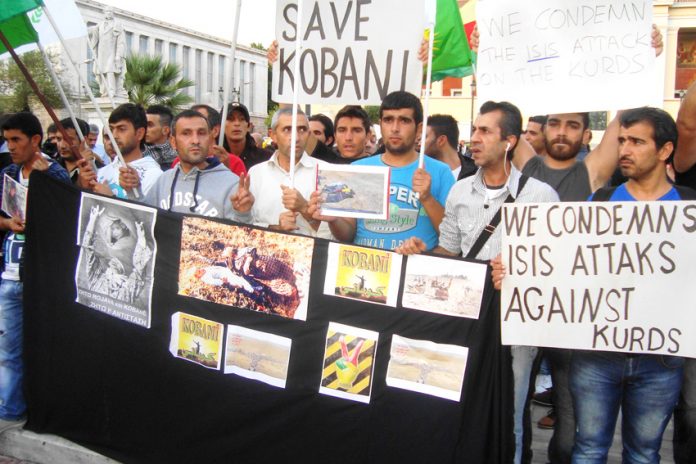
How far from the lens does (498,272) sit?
2867 mm

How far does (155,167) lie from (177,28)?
5812 centimetres

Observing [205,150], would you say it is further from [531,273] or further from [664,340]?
[664,340]

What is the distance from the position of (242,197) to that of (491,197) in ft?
4.69

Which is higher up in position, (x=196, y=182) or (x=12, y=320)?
(x=196, y=182)

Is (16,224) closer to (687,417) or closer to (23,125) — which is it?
(23,125)

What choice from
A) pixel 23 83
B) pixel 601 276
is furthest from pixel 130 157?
pixel 23 83

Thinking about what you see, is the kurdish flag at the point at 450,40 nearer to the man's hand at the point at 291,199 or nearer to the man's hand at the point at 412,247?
the man's hand at the point at 291,199

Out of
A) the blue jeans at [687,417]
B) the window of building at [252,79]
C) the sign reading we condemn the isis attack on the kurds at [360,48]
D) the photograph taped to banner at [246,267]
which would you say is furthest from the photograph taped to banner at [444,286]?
the window of building at [252,79]

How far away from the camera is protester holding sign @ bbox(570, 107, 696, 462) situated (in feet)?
9.46

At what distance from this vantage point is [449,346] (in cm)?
298

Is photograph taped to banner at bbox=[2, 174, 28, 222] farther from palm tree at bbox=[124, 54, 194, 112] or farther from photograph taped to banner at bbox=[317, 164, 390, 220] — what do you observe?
palm tree at bbox=[124, 54, 194, 112]

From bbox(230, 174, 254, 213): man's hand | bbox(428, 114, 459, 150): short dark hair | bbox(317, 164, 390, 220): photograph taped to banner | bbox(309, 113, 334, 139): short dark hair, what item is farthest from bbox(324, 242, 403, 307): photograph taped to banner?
bbox(309, 113, 334, 139): short dark hair

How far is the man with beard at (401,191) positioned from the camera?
11.9 feet

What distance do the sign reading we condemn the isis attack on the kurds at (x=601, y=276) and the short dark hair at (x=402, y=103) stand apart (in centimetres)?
111
